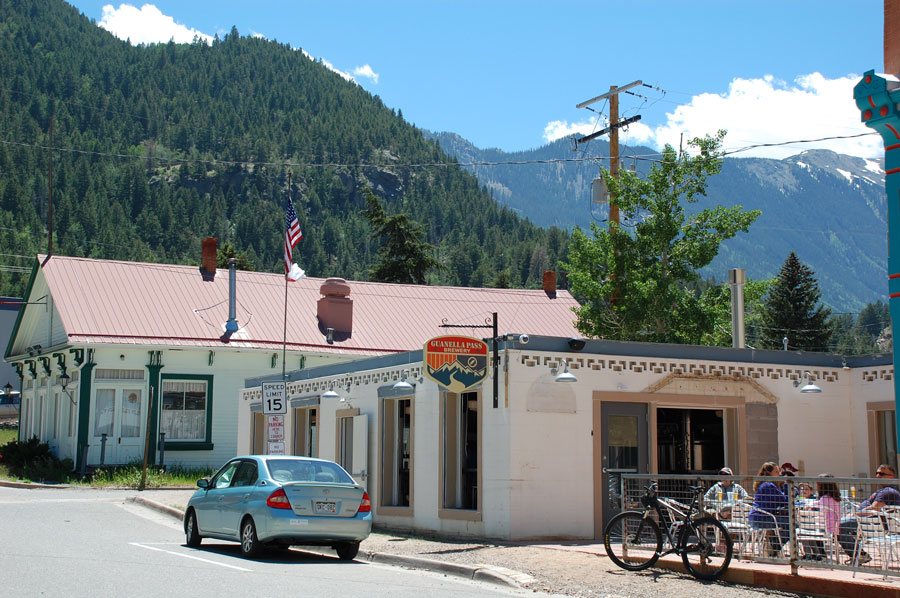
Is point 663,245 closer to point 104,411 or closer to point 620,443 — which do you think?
point 620,443

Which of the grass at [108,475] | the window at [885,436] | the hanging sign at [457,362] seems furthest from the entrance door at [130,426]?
the window at [885,436]

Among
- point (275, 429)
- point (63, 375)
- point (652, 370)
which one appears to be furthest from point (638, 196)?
point (63, 375)

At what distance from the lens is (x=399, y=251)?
6894 centimetres

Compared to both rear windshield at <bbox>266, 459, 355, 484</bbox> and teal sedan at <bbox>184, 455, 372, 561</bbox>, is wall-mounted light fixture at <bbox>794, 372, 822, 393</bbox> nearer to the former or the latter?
teal sedan at <bbox>184, 455, 372, 561</bbox>

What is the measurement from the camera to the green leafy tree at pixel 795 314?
2501 inches

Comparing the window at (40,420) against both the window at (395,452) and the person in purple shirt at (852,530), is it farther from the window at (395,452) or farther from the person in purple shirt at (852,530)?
the person in purple shirt at (852,530)

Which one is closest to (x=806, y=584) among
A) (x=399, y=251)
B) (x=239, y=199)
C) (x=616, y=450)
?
(x=616, y=450)

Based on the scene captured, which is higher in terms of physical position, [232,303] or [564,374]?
[232,303]

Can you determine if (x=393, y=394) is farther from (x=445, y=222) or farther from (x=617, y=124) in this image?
(x=445, y=222)

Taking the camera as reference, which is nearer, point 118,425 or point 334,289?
point 118,425

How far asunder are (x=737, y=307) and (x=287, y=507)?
11350 millimetres

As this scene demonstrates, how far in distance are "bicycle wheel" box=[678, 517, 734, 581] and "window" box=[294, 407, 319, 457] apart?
38.7 ft

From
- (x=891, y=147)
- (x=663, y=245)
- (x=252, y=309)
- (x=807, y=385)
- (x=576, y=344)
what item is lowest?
(x=807, y=385)

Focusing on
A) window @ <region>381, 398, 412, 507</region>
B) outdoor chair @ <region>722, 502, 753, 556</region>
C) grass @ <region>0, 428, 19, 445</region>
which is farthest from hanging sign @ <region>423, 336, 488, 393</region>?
grass @ <region>0, 428, 19, 445</region>
